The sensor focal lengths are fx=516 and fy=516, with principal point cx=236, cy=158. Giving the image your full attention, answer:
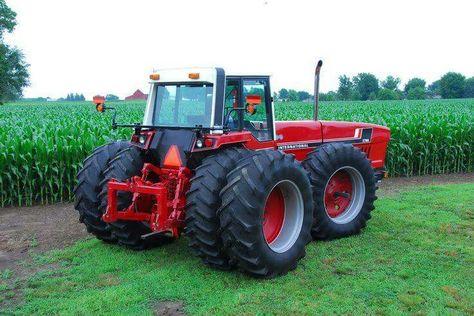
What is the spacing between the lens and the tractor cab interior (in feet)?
18.6

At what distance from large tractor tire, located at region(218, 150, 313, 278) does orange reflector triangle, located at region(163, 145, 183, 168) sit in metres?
0.76

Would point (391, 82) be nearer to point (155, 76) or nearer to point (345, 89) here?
point (345, 89)

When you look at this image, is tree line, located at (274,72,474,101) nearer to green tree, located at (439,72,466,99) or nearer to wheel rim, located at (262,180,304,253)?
green tree, located at (439,72,466,99)

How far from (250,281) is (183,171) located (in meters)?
1.28

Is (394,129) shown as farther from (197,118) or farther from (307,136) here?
(197,118)

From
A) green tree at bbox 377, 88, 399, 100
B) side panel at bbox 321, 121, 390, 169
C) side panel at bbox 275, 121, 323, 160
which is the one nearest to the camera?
side panel at bbox 275, 121, 323, 160

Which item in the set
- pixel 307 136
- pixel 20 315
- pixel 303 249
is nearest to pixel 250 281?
pixel 303 249

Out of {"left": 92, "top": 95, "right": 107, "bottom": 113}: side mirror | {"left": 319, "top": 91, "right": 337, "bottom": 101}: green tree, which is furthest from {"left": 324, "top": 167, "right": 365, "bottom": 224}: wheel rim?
{"left": 319, "top": 91, "right": 337, "bottom": 101}: green tree

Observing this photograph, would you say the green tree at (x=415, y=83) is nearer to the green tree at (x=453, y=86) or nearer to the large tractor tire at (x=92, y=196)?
the green tree at (x=453, y=86)

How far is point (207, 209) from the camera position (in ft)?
15.9

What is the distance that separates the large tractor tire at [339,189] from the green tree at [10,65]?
42.8 m

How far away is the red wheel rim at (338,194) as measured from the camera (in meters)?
6.80

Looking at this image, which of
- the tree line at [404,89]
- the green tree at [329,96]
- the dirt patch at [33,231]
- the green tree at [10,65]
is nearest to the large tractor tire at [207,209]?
the dirt patch at [33,231]

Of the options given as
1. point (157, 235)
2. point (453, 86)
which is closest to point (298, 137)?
point (157, 235)
